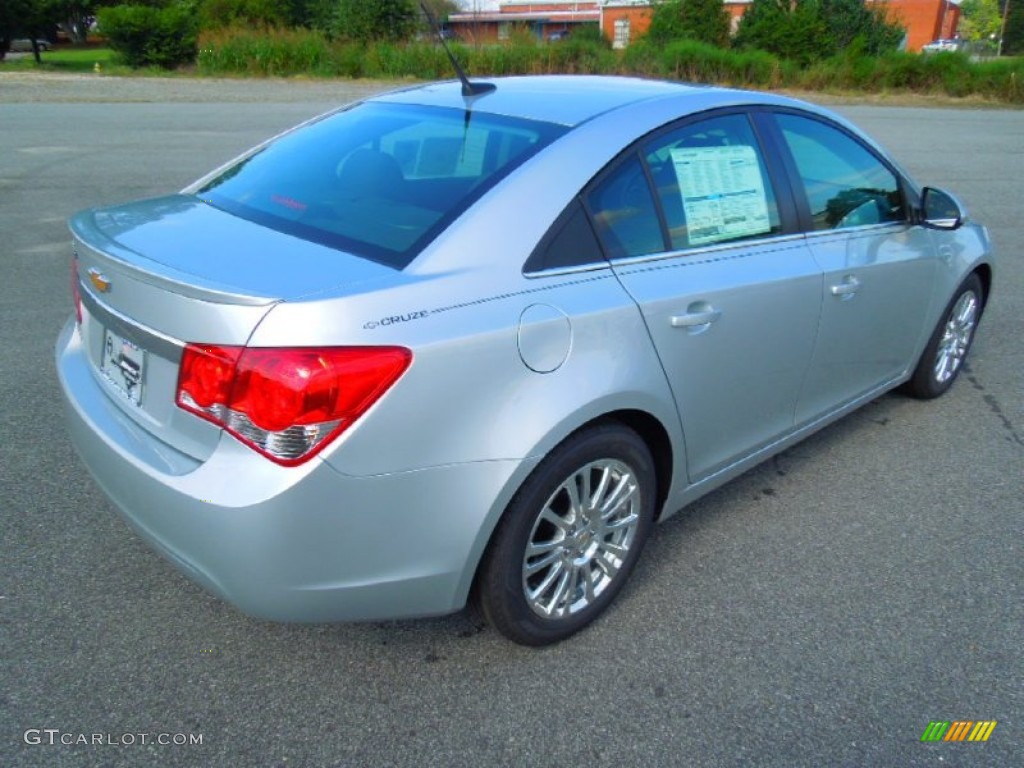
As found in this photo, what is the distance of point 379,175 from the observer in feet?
9.66

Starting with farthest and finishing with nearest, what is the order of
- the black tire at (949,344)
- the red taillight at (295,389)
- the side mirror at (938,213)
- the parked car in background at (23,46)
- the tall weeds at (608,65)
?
the parked car in background at (23,46) < the tall weeds at (608,65) < the black tire at (949,344) < the side mirror at (938,213) < the red taillight at (295,389)

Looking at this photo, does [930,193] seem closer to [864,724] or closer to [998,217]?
[864,724]

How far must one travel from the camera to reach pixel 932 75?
27953mm

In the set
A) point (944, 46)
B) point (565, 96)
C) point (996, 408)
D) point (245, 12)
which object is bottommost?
point (996, 408)

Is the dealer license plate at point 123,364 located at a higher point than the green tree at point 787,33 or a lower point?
lower

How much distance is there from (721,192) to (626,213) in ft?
1.75

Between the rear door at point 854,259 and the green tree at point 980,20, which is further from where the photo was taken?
the green tree at point 980,20

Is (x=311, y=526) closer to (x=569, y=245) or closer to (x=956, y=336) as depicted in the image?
(x=569, y=245)

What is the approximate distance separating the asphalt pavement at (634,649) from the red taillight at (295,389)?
872mm

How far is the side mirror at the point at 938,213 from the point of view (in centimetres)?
406

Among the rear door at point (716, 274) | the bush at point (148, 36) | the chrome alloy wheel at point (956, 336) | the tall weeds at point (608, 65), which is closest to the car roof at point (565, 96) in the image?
the rear door at point (716, 274)

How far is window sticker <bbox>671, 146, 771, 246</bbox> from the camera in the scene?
3.06 meters

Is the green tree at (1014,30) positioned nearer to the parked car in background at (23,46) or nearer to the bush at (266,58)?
the bush at (266,58)

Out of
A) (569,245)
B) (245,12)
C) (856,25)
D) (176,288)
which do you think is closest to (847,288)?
(569,245)
